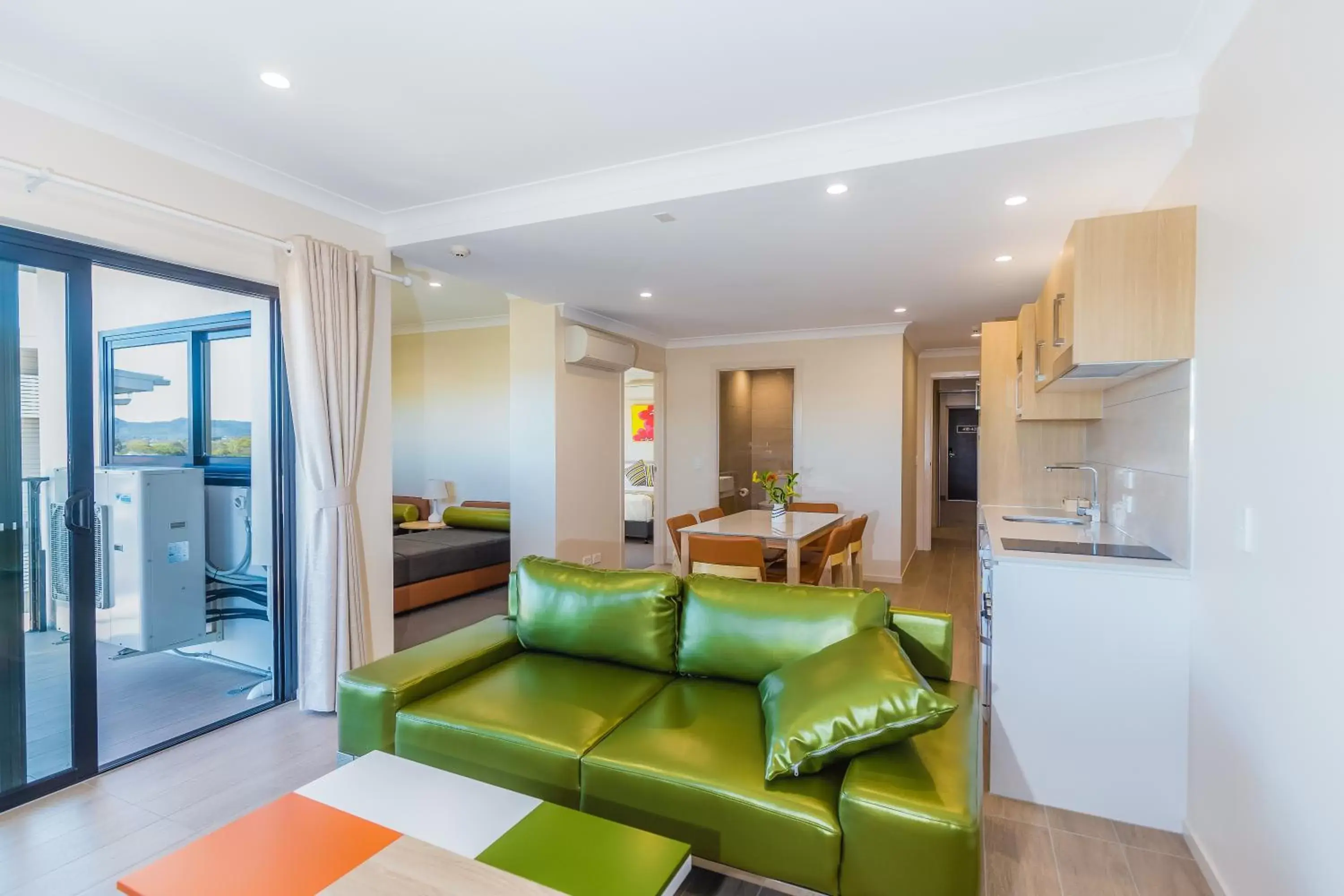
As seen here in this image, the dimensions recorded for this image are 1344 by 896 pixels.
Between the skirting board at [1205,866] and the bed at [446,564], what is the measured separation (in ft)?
15.1

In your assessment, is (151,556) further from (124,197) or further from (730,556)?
(730,556)

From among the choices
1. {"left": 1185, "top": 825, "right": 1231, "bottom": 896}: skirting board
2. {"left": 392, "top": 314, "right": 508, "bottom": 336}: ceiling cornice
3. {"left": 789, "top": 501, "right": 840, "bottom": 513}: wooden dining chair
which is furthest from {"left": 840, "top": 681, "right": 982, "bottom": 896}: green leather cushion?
{"left": 392, "top": 314, "right": 508, "bottom": 336}: ceiling cornice

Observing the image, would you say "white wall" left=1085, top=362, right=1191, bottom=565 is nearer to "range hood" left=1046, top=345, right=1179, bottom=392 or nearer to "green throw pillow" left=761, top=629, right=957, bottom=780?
"range hood" left=1046, top=345, right=1179, bottom=392

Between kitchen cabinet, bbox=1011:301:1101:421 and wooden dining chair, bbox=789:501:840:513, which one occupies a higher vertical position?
kitchen cabinet, bbox=1011:301:1101:421

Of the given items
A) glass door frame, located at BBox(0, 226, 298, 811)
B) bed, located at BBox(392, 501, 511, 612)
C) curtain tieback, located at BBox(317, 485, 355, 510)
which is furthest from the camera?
bed, located at BBox(392, 501, 511, 612)

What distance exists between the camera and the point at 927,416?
8148 mm

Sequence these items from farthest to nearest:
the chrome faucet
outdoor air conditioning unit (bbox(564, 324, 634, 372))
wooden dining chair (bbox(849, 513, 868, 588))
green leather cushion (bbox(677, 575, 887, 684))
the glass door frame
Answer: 1. outdoor air conditioning unit (bbox(564, 324, 634, 372))
2. wooden dining chair (bbox(849, 513, 868, 588))
3. the chrome faucet
4. the glass door frame
5. green leather cushion (bbox(677, 575, 887, 684))

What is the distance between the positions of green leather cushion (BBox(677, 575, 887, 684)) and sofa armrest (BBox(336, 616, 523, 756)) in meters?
0.85

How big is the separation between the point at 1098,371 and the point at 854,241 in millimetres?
1481

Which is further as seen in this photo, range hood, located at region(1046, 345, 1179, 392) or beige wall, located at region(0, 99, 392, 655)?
range hood, located at region(1046, 345, 1179, 392)

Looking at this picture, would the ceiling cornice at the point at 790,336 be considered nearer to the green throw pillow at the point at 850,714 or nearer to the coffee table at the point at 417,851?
the green throw pillow at the point at 850,714

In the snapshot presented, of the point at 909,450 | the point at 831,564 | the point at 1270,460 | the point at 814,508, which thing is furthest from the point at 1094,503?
the point at 909,450

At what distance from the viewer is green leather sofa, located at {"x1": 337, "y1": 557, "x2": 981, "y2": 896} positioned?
1.56 m

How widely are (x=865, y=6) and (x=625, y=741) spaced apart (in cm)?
234
